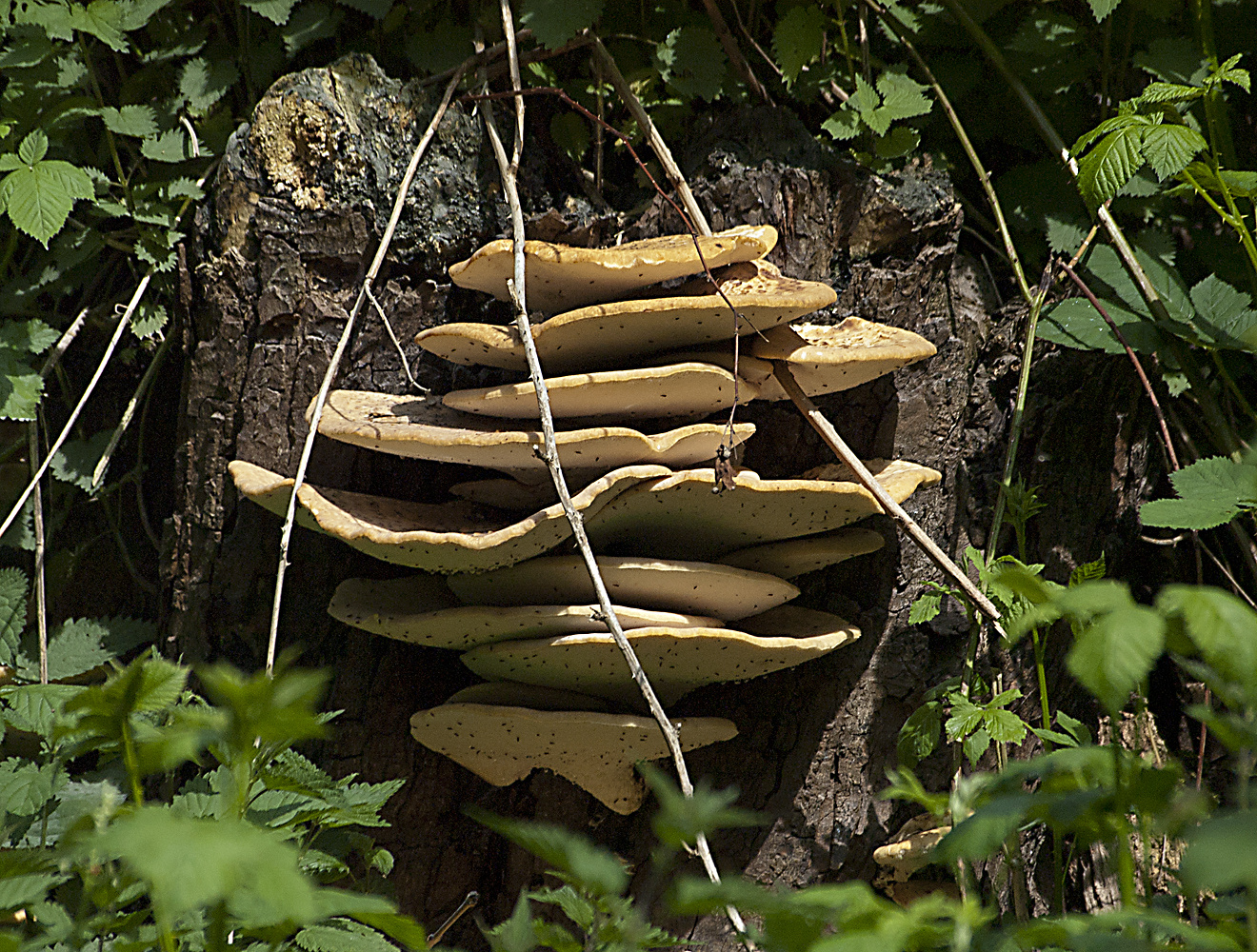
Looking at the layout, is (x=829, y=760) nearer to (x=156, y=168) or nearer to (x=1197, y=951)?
(x=1197, y=951)

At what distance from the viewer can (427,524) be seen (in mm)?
2014

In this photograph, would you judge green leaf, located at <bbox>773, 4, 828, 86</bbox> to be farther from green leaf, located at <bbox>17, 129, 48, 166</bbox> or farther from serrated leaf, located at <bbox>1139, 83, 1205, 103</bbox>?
green leaf, located at <bbox>17, 129, 48, 166</bbox>

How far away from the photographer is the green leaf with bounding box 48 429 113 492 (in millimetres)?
2867

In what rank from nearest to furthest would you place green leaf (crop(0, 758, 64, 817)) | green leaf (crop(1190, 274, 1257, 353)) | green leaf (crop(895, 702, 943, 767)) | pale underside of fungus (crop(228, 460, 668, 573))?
green leaf (crop(0, 758, 64, 817)), pale underside of fungus (crop(228, 460, 668, 573)), green leaf (crop(895, 702, 943, 767)), green leaf (crop(1190, 274, 1257, 353))

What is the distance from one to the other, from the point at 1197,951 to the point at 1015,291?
7.63 ft

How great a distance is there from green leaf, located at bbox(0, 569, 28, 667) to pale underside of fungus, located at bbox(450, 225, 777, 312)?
170 centimetres

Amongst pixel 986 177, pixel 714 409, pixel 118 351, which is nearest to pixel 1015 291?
pixel 986 177

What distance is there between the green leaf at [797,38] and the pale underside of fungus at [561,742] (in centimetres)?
186

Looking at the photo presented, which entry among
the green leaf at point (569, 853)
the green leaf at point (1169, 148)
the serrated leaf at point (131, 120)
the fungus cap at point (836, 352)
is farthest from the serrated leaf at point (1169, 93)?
the serrated leaf at point (131, 120)

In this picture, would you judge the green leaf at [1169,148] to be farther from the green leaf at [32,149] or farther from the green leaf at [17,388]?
the green leaf at [17,388]

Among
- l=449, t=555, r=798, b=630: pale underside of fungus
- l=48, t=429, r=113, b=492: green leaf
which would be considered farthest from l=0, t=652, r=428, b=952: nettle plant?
l=48, t=429, r=113, b=492: green leaf

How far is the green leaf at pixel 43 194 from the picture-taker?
2.32 m

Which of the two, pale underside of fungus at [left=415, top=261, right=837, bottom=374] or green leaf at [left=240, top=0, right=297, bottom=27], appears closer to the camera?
pale underside of fungus at [left=415, top=261, right=837, bottom=374]

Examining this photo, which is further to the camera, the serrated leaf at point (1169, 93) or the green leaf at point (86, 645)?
the green leaf at point (86, 645)
